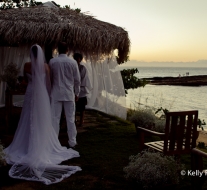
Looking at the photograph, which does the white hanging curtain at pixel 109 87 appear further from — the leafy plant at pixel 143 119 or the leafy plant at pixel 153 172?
the leafy plant at pixel 153 172

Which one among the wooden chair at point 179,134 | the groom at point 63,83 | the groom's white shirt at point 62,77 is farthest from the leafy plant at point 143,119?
the wooden chair at point 179,134

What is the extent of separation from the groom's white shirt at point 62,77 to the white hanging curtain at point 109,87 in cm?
337

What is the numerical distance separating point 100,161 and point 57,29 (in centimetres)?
287

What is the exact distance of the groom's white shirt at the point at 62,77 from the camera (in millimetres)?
4777

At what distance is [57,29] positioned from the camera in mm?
5941

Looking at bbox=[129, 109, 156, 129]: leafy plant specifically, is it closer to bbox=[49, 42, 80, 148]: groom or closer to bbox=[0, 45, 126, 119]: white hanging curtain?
bbox=[49, 42, 80, 148]: groom

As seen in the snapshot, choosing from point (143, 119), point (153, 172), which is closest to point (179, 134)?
point (153, 172)

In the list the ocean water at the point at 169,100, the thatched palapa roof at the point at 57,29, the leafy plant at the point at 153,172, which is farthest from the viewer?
the ocean water at the point at 169,100

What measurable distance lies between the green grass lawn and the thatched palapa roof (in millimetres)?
1802

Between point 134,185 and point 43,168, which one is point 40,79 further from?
point 134,185

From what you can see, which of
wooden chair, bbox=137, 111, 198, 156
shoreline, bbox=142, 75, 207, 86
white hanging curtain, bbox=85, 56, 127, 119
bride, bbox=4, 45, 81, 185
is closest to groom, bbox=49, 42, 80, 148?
bride, bbox=4, 45, 81, 185

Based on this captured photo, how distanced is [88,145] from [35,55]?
5.91ft

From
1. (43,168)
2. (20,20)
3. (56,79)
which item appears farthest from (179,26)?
(43,168)

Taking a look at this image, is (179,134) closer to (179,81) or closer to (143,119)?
(143,119)
